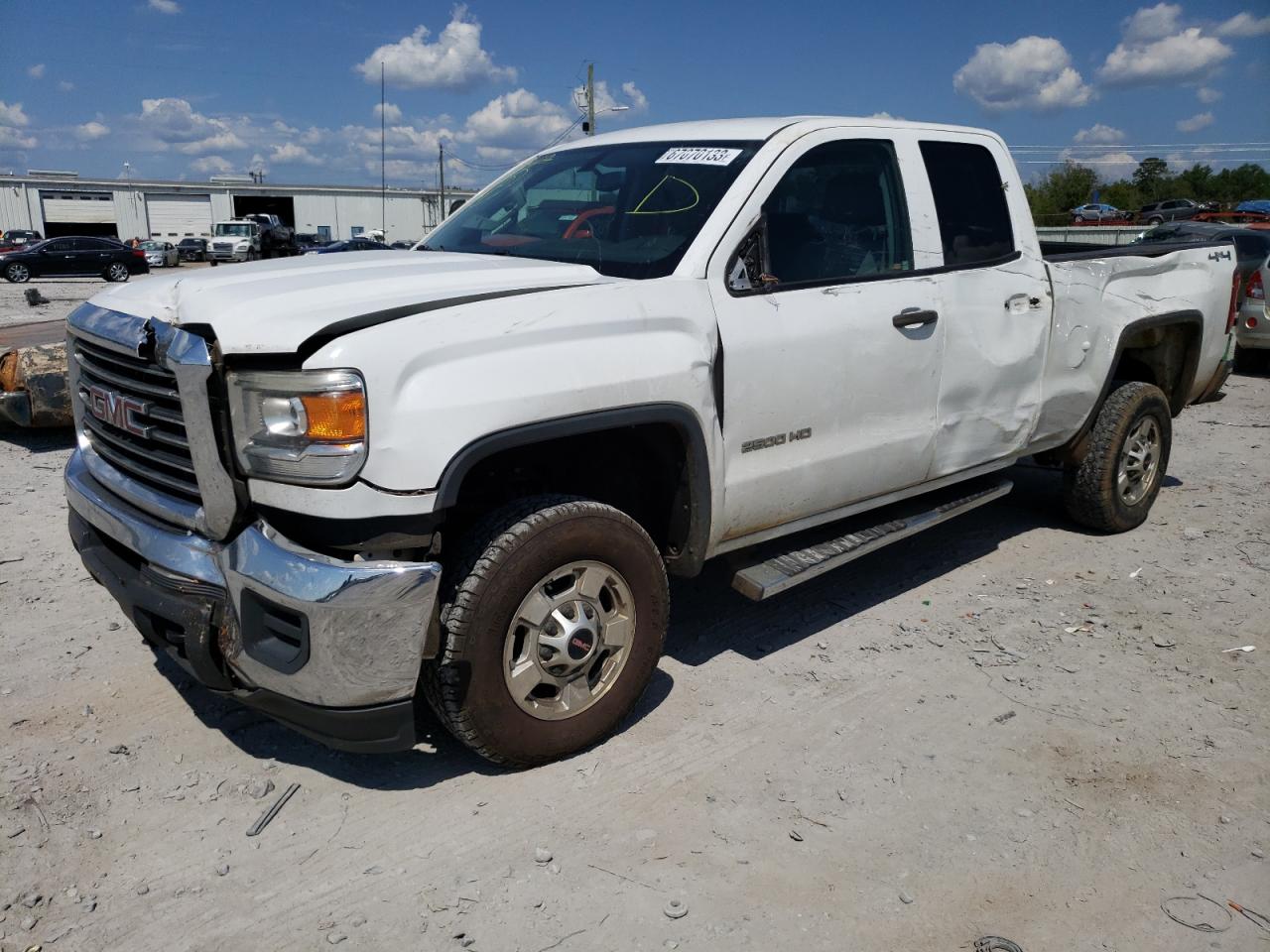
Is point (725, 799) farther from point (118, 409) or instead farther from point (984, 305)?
point (984, 305)

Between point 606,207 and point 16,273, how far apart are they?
111 ft

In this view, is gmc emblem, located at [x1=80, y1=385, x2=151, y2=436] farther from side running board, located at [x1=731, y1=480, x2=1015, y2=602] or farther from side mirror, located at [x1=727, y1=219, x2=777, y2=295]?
side running board, located at [x1=731, y1=480, x2=1015, y2=602]

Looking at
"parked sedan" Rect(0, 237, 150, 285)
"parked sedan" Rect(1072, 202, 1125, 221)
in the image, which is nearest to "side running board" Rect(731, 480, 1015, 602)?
"parked sedan" Rect(0, 237, 150, 285)

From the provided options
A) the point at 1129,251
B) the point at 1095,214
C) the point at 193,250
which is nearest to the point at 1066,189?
the point at 1095,214

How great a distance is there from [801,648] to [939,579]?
3.94 ft

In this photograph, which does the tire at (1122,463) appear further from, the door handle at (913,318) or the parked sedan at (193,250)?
the parked sedan at (193,250)

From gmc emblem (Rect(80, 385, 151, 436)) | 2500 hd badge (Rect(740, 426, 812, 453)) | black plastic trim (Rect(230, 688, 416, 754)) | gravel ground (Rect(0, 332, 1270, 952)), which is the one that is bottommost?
gravel ground (Rect(0, 332, 1270, 952))

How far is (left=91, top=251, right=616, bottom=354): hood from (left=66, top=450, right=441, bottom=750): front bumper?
55 centimetres

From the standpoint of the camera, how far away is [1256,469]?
717cm

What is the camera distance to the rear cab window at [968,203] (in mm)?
4223

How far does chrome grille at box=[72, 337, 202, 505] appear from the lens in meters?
2.87

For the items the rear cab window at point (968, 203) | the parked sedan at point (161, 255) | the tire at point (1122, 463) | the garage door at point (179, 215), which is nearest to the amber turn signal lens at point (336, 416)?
the rear cab window at point (968, 203)

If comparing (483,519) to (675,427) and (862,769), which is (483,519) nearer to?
(675,427)

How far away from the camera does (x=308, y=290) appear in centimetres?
286
